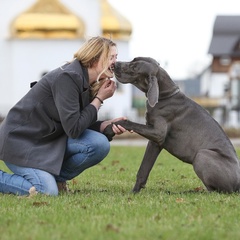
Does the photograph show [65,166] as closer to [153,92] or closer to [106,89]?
[106,89]

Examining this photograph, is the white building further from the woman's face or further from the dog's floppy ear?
the dog's floppy ear

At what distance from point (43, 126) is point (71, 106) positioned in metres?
0.41

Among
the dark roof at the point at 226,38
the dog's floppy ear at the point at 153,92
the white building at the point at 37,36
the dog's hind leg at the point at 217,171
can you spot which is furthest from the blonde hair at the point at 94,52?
the dark roof at the point at 226,38

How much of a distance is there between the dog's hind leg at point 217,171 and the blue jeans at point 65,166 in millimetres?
951

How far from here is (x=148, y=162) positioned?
9102mm

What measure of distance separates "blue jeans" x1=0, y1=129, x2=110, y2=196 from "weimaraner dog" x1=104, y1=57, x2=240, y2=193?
10.9 inches

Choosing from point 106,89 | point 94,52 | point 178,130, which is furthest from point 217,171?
point 94,52

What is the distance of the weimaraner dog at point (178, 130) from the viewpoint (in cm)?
877

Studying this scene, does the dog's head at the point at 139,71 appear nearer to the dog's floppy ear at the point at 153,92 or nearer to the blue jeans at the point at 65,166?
the dog's floppy ear at the point at 153,92

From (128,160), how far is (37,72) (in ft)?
106

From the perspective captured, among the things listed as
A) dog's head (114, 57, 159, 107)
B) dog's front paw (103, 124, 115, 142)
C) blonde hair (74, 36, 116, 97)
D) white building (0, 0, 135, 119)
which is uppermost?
blonde hair (74, 36, 116, 97)

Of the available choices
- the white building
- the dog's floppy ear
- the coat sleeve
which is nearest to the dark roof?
the white building

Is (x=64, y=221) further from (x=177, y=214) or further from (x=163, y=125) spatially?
(x=163, y=125)

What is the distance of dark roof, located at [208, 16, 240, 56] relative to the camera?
77250 mm
